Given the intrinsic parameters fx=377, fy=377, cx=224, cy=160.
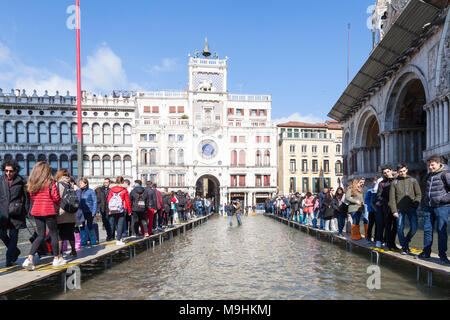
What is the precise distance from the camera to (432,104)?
20.2 m

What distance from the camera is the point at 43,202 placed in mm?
6883

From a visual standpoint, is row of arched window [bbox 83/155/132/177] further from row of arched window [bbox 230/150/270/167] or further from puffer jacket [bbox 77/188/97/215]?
puffer jacket [bbox 77/188/97/215]

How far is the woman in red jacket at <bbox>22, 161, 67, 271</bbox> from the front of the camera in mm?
6838

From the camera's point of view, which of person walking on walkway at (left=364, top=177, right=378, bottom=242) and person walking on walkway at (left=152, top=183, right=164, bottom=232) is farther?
person walking on walkway at (left=152, top=183, right=164, bottom=232)

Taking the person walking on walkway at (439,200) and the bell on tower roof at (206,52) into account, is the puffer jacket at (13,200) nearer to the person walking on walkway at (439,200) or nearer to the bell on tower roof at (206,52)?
the person walking on walkway at (439,200)

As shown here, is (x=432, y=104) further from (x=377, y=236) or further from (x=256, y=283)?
(x=256, y=283)

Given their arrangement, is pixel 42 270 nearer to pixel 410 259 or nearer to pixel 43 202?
pixel 43 202

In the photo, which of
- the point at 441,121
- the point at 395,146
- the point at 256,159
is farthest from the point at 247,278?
the point at 256,159

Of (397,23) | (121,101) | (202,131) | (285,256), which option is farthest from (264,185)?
(285,256)

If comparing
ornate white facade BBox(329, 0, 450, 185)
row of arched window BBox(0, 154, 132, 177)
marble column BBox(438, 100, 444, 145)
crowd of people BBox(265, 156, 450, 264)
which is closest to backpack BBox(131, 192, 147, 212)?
crowd of people BBox(265, 156, 450, 264)

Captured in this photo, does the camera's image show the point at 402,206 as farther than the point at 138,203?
No

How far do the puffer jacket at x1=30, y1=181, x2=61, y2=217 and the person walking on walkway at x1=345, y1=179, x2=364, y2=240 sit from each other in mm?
7928

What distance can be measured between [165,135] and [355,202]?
4356cm

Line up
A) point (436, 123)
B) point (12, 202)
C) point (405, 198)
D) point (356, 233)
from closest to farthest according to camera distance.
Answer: point (12, 202) → point (405, 198) → point (356, 233) → point (436, 123)
